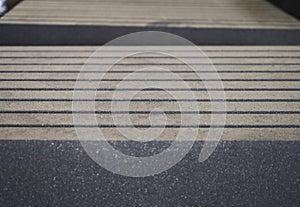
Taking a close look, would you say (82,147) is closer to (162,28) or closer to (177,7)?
(162,28)

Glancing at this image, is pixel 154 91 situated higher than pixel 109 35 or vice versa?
pixel 154 91

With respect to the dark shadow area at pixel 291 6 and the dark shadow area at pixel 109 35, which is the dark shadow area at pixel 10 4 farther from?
the dark shadow area at pixel 291 6

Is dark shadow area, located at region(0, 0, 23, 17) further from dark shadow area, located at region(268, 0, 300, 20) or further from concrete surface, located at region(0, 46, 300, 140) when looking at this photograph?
dark shadow area, located at region(268, 0, 300, 20)

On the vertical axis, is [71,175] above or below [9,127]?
below

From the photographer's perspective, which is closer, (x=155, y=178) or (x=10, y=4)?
(x=155, y=178)

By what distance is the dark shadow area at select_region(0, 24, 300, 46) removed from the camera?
2.61 m

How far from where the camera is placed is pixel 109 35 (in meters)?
2.65

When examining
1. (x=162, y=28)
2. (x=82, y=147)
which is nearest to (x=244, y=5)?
(x=162, y=28)

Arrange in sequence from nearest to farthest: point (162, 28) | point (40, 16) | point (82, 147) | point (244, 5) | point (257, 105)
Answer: point (82, 147) → point (257, 105) → point (162, 28) → point (40, 16) → point (244, 5)

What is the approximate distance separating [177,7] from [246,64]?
1298 mm

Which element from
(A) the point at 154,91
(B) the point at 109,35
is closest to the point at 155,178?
(A) the point at 154,91

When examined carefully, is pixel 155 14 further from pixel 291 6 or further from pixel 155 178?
pixel 155 178

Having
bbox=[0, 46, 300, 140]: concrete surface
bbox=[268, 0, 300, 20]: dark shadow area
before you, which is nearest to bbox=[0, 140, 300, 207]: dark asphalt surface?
bbox=[0, 46, 300, 140]: concrete surface

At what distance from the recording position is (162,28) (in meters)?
2.65
